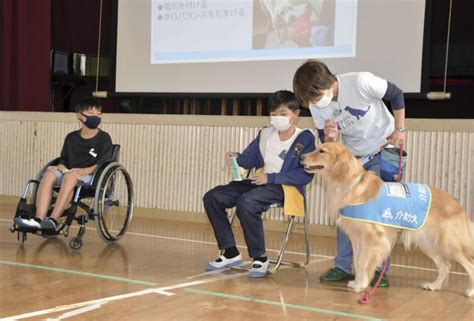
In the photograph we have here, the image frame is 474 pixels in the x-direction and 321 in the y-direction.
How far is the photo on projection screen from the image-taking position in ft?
16.3

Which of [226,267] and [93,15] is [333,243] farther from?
[93,15]

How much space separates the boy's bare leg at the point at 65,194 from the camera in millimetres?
3914

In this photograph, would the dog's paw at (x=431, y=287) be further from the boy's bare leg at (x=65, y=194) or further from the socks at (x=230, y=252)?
the boy's bare leg at (x=65, y=194)

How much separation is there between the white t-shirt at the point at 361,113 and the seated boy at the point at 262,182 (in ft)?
0.74

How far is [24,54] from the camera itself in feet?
22.6

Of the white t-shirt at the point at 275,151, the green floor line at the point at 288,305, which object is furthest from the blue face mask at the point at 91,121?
the green floor line at the point at 288,305

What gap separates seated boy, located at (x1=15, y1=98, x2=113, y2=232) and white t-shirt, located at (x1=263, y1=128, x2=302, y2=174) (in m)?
1.16

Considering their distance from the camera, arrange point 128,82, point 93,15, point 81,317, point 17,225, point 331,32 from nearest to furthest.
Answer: point 81,317 < point 17,225 < point 331,32 < point 128,82 < point 93,15

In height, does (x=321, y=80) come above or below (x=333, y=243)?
above

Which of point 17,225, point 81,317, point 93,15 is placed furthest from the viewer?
point 93,15

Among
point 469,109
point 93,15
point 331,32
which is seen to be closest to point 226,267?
point 331,32

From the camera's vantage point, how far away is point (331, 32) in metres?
5.25

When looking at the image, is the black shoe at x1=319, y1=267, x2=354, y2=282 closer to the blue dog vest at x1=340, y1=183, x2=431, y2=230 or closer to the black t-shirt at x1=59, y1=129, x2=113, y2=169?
the blue dog vest at x1=340, y1=183, x2=431, y2=230

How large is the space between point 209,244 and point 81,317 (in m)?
2.01
